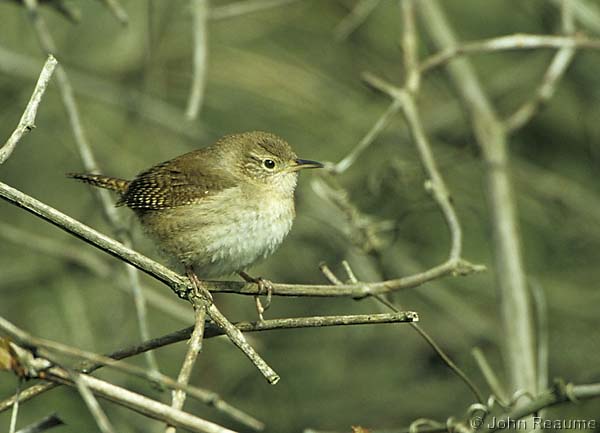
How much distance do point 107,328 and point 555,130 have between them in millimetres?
3530

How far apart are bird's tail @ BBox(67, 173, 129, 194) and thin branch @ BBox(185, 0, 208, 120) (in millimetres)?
501

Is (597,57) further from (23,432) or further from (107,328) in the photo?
(23,432)

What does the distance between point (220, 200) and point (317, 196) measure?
70.3 inches

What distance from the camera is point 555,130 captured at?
667 cm

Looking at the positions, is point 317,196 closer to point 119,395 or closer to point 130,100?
point 130,100

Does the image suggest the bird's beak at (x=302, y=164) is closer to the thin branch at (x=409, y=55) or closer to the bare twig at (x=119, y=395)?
the thin branch at (x=409, y=55)

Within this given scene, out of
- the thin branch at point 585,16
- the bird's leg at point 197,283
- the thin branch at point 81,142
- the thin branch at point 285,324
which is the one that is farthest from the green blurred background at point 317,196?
the thin branch at point 285,324

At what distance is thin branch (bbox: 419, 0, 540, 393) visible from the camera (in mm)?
4207

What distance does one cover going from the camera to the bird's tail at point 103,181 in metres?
4.43

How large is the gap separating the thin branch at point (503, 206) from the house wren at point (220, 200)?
0.99m

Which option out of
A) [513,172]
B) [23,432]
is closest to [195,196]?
[23,432]

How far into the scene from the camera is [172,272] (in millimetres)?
2779

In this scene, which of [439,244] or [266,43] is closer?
[439,244]
